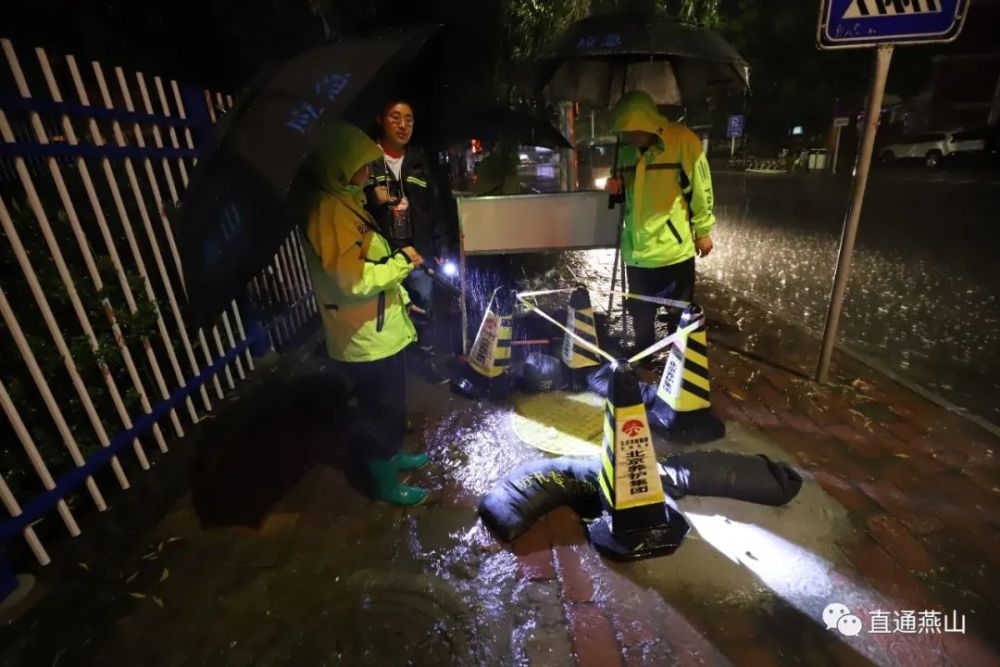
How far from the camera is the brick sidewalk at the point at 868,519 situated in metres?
2.21

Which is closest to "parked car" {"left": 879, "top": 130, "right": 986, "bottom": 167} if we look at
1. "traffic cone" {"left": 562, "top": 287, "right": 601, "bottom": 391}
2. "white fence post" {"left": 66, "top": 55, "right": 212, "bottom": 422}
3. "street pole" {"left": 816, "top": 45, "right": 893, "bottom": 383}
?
"street pole" {"left": 816, "top": 45, "right": 893, "bottom": 383}

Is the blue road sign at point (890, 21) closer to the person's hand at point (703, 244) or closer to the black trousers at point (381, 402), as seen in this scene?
the person's hand at point (703, 244)

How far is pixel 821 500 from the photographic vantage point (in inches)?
117

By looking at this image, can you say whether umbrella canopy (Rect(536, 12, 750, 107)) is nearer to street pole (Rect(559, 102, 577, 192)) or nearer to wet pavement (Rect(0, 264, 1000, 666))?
wet pavement (Rect(0, 264, 1000, 666))

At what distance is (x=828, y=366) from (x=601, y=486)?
9.03 feet

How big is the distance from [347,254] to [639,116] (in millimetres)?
2470

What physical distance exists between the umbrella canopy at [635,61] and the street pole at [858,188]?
89 cm

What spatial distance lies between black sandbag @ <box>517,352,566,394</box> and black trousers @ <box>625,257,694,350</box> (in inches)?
31.1

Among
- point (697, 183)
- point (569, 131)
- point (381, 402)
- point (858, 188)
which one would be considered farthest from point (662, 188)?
point (569, 131)

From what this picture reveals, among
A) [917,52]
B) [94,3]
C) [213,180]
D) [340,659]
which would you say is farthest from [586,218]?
[917,52]

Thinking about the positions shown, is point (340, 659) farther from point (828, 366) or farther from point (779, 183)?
point (779, 183)

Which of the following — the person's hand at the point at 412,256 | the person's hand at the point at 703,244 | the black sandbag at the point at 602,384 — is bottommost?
the black sandbag at the point at 602,384

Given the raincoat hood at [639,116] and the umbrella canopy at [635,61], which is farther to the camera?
the raincoat hood at [639,116]

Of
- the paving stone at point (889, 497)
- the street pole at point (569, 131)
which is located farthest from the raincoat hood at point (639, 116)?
the street pole at point (569, 131)
